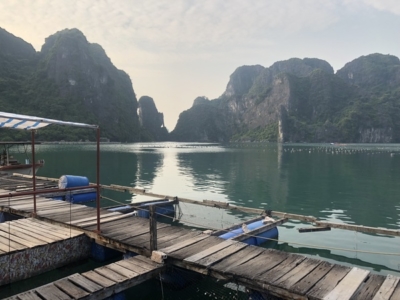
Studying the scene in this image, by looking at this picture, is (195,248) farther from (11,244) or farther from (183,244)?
(11,244)

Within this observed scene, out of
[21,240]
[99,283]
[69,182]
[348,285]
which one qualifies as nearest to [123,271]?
[99,283]

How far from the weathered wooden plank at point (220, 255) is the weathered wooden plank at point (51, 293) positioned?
11.0ft

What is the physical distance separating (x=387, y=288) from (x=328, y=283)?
1.25 m

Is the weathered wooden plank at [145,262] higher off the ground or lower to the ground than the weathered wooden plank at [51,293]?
lower

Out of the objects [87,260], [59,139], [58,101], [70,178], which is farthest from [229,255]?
[58,101]

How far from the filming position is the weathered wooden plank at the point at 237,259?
8.38 meters

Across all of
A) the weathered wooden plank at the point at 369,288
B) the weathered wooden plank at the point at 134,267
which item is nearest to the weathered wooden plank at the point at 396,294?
the weathered wooden plank at the point at 369,288

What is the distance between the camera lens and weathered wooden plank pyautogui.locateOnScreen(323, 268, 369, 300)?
6837 millimetres

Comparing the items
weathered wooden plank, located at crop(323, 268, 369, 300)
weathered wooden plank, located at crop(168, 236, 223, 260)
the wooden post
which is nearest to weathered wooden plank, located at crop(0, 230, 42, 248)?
the wooden post

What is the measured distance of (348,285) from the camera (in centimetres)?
737

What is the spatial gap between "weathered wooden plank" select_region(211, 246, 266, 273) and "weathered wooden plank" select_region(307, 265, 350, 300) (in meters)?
2.06

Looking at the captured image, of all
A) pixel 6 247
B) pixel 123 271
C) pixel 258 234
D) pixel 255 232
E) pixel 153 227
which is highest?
Result: pixel 153 227

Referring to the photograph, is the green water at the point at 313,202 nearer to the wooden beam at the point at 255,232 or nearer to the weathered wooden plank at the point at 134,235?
the wooden beam at the point at 255,232

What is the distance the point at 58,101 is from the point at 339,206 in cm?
18844
